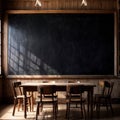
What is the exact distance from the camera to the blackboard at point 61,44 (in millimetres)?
9102

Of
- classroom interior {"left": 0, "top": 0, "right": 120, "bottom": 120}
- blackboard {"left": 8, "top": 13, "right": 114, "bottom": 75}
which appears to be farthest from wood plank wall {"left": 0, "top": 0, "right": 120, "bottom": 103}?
blackboard {"left": 8, "top": 13, "right": 114, "bottom": 75}

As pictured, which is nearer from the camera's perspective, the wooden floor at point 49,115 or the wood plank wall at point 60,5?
the wooden floor at point 49,115

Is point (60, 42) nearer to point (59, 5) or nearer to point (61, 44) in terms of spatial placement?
point (61, 44)

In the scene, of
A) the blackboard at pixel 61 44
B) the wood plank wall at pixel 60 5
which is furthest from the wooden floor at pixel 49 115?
the wood plank wall at pixel 60 5

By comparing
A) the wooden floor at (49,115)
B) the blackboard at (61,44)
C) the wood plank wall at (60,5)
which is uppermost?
the wood plank wall at (60,5)

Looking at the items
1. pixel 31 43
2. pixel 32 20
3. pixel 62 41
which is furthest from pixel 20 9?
pixel 62 41

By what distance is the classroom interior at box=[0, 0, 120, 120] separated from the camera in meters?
9.06

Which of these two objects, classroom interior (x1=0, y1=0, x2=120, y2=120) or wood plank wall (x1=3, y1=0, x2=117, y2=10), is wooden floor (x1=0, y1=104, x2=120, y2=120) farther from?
wood plank wall (x1=3, y1=0, x2=117, y2=10)

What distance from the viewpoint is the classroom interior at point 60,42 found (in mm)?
9062

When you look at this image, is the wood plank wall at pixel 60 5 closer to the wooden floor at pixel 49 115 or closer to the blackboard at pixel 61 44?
the blackboard at pixel 61 44

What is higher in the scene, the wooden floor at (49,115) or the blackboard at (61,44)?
the blackboard at (61,44)

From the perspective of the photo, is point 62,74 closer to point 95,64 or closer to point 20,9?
point 95,64

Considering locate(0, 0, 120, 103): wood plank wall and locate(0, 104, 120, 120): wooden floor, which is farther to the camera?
locate(0, 0, 120, 103): wood plank wall

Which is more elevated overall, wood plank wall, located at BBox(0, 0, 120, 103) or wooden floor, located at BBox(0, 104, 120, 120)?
wood plank wall, located at BBox(0, 0, 120, 103)
